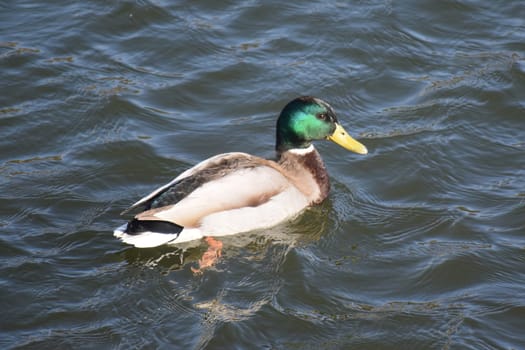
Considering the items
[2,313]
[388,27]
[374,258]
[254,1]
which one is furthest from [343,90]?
[2,313]

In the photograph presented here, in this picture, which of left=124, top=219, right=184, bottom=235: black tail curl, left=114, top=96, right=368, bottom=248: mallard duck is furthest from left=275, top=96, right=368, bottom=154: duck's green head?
left=124, top=219, right=184, bottom=235: black tail curl

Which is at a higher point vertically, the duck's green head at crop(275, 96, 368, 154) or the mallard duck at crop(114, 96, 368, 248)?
the duck's green head at crop(275, 96, 368, 154)

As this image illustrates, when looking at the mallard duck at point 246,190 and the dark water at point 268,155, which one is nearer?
the dark water at point 268,155

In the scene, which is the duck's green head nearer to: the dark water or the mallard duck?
the mallard duck

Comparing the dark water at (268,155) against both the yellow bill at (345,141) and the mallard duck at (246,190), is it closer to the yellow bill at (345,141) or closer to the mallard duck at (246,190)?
the mallard duck at (246,190)

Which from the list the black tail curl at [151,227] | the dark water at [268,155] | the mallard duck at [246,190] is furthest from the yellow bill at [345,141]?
the black tail curl at [151,227]

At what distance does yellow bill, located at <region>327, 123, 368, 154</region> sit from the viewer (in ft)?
28.1

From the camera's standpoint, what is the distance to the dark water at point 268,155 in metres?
6.49

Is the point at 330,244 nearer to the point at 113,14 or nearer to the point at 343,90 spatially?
the point at 343,90

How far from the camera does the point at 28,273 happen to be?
685cm

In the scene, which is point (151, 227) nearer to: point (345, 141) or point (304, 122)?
point (304, 122)

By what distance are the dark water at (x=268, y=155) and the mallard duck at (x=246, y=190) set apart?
19 cm

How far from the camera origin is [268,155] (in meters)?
9.08

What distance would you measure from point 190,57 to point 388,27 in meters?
2.58
